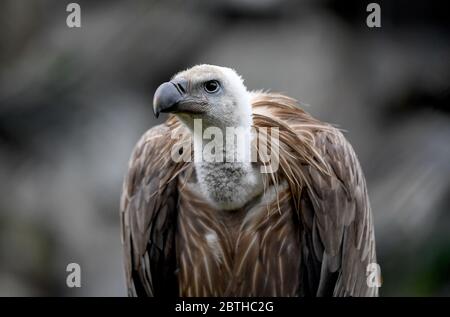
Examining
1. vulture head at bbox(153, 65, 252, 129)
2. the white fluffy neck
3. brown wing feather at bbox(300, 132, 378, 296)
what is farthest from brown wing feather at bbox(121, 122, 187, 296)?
brown wing feather at bbox(300, 132, 378, 296)

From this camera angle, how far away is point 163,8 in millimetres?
6371

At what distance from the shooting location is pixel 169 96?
2.50 meters

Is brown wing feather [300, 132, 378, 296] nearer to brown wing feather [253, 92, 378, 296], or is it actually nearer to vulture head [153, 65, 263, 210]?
brown wing feather [253, 92, 378, 296]

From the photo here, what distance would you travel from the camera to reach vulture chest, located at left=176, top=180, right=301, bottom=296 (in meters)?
2.87

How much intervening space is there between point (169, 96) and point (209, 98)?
0.56 feet

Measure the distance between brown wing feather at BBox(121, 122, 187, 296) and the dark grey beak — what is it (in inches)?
16.6

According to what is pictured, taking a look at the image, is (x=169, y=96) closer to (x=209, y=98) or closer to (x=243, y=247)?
(x=209, y=98)

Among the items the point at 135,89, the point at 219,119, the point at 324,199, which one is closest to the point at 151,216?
the point at 219,119

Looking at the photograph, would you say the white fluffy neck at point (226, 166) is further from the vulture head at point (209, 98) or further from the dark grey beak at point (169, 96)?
the dark grey beak at point (169, 96)

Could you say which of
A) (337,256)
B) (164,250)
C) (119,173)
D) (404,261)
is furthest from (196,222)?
(119,173)

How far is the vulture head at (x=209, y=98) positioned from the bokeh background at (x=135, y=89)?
3275 mm

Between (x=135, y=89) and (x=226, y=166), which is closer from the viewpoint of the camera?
(x=226, y=166)

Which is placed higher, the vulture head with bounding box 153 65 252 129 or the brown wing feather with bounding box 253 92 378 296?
the vulture head with bounding box 153 65 252 129
